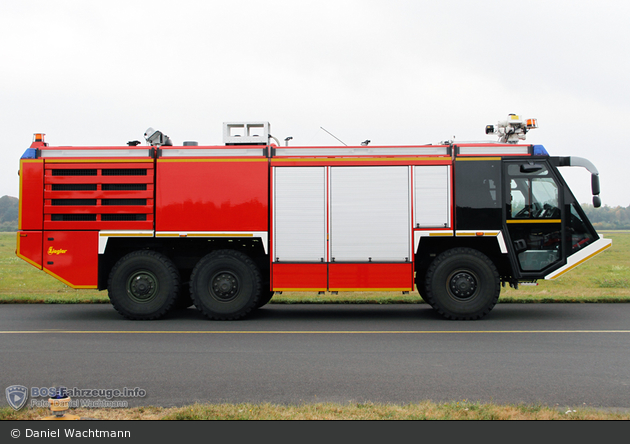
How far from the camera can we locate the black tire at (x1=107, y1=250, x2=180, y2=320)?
33.0 ft

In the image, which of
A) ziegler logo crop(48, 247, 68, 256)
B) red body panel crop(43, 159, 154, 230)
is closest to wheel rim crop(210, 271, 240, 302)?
red body panel crop(43, 159, 154, 230)

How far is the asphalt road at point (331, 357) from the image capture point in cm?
529

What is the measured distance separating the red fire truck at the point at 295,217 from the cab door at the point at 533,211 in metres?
0.02

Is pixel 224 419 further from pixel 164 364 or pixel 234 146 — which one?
pixel 234 146

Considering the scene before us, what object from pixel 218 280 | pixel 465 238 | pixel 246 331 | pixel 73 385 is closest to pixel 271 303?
pixel 218 280

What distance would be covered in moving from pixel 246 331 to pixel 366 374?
3.35 m

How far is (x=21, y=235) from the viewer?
10.2m

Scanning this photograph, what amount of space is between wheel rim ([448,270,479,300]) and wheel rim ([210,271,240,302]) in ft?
13.2

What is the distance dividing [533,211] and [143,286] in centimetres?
753

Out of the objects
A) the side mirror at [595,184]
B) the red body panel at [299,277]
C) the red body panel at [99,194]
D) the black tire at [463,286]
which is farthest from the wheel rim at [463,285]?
the red body panel at [99,194]

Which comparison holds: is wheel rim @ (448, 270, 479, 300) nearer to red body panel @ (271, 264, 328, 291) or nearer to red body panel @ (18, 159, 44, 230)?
red body panel @ (271, 264, 328, 291)

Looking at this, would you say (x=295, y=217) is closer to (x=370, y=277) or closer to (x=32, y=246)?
(x=370, y=277)
